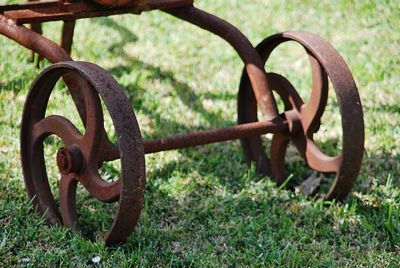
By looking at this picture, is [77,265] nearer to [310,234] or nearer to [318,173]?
[310,234]

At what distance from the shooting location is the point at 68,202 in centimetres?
317

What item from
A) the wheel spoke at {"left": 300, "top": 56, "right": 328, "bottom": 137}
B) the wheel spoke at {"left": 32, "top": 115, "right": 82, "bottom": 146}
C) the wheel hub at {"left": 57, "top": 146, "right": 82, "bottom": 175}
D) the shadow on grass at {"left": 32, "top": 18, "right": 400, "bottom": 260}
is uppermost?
the wheel spoke at {"left": 300, "top": 56, "right": 328, "bottom": 137}

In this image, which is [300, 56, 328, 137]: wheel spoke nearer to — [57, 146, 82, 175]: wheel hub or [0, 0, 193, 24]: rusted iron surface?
[0, 0, 193, 24]: rusted iron surface

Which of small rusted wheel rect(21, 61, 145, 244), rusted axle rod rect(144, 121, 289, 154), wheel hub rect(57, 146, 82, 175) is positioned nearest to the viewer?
small rusted wheel rect(21, 61, 145, 244)

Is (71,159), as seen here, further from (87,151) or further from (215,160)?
(215,160)

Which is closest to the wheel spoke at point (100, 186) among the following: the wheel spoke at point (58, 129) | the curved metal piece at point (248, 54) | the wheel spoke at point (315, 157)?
the wheel spoke at point (58, 129)

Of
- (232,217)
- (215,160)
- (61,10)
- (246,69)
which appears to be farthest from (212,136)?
(61,10)

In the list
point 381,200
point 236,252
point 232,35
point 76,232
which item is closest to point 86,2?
point 232,35

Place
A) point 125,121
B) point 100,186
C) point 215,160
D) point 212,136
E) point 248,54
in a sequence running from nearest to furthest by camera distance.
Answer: point 125,121 → point 100,186 → point 212,136 → point 248,54 → point 215,160

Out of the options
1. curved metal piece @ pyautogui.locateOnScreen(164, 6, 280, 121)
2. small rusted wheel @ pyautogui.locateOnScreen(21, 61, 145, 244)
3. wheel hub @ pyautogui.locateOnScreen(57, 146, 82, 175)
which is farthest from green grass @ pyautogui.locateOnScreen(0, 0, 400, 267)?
curved metal piece @ pyautogui.locateOnScreen(164, 6, 280, 121)

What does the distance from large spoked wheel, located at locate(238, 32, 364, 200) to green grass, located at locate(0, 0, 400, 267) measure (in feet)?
0.40

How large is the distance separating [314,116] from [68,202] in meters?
1.20

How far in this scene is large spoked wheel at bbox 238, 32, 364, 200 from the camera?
128 inches

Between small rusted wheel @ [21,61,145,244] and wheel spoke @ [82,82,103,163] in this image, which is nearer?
small rusted wheel @ [21,61,145,244]
